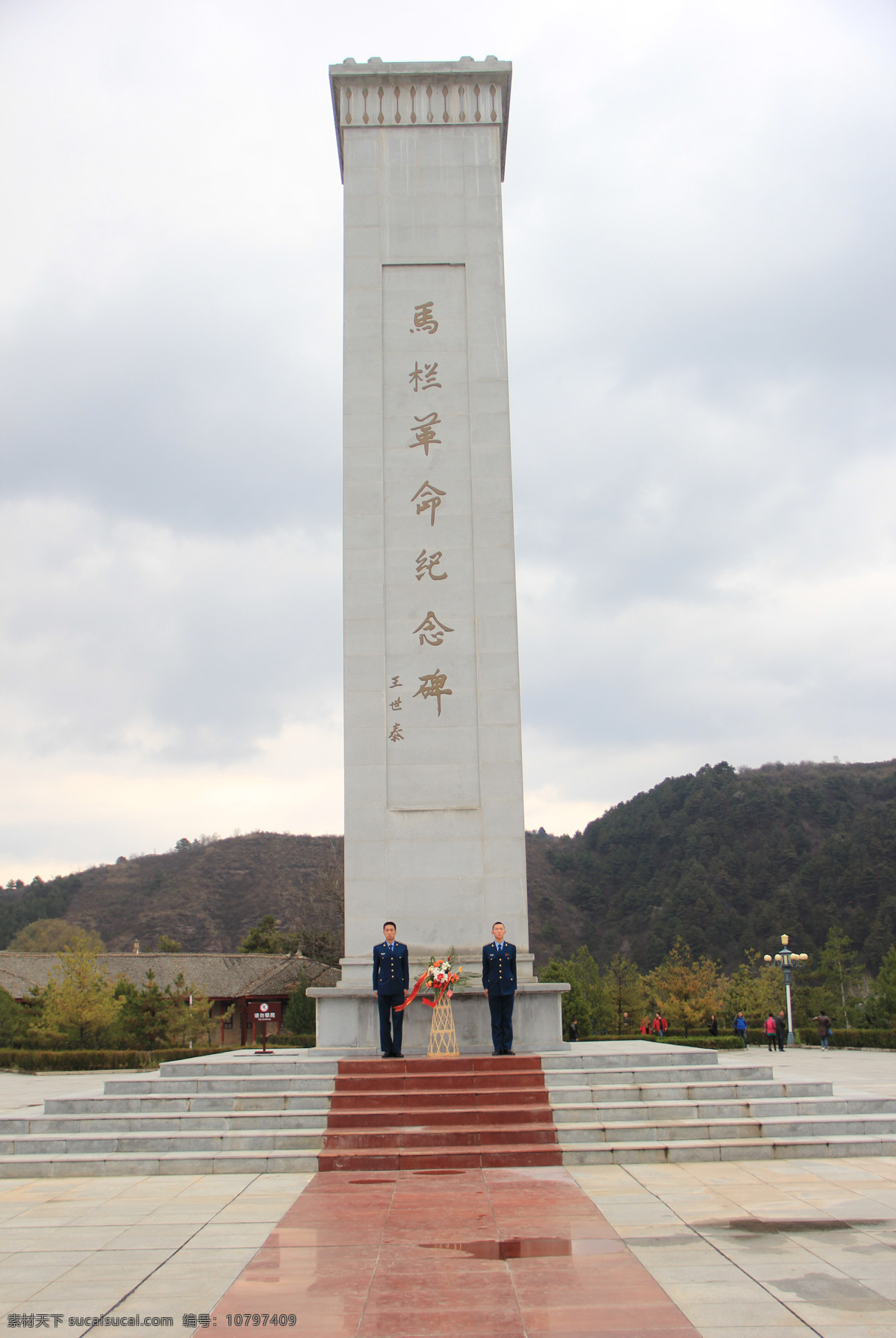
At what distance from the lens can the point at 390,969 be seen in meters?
10.3

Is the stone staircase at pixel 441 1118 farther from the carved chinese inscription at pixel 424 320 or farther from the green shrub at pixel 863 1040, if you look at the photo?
the green shrub at pixel 863 1040

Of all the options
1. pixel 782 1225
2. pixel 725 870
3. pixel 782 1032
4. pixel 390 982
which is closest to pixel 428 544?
pixel 390 982

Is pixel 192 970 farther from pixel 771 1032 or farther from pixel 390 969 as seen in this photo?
pixel 390 969

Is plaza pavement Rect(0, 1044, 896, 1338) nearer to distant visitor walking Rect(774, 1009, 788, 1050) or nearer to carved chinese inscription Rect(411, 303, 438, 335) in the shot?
carved chinese inscription Rect(411, 303, 438, 335)

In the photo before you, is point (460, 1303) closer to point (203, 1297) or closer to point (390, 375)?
point (203, 1297)

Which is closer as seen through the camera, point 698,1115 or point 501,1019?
point 698,1115

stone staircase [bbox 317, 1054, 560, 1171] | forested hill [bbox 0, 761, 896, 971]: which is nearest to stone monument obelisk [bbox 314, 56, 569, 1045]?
stone staircase [bbox 317, 1054, 560, 1171]

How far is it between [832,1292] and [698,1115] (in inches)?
171

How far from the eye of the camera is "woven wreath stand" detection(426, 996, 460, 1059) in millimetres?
10695

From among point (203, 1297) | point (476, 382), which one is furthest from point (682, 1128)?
point (476, 382)

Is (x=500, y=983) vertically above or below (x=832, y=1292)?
above

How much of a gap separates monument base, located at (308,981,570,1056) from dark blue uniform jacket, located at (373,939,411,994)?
3.51ft

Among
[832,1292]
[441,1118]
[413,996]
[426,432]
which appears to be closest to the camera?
[832,1292]

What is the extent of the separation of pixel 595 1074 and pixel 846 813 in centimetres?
7205
